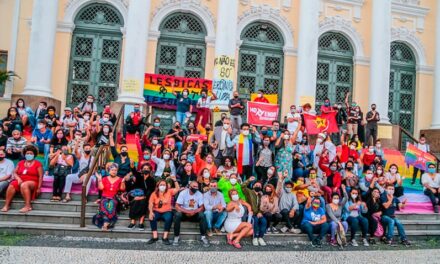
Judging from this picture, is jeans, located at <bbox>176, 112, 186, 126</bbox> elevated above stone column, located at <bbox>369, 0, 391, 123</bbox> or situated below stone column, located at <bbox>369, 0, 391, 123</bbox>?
below

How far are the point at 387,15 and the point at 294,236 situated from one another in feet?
40.1

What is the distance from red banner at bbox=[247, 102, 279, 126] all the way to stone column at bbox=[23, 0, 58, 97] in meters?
7.03

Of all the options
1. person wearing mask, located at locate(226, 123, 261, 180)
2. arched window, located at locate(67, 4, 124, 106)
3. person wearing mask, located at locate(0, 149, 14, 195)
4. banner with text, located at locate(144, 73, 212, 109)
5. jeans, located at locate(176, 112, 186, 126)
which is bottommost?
person wearing mask, located at locate(0, 149, 14, 195)

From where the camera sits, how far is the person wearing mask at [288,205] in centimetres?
967

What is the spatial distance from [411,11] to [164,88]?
1184 centimetres

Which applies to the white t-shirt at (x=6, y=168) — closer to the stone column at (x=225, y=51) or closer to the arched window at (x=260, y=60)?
the stone column at (x=225, y=51)

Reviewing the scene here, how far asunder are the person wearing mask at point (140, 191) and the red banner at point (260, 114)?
187 inches

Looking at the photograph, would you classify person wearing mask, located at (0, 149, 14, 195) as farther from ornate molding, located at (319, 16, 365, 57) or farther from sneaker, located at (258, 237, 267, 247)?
ornate molding, located at (319, 16, 365, 57)

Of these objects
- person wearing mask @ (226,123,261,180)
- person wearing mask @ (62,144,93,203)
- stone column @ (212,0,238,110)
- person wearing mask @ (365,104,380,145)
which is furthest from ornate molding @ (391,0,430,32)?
person wearing mask @ (62,144,93,203)

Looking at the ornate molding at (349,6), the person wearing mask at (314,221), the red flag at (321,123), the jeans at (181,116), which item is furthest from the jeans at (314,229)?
the ornate molding at (349,6)

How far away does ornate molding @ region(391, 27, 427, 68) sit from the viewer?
19.1 metres

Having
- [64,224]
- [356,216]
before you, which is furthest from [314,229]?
[64,224]

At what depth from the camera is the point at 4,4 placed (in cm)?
1609

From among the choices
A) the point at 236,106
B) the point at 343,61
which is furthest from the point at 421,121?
the point at 236,106
